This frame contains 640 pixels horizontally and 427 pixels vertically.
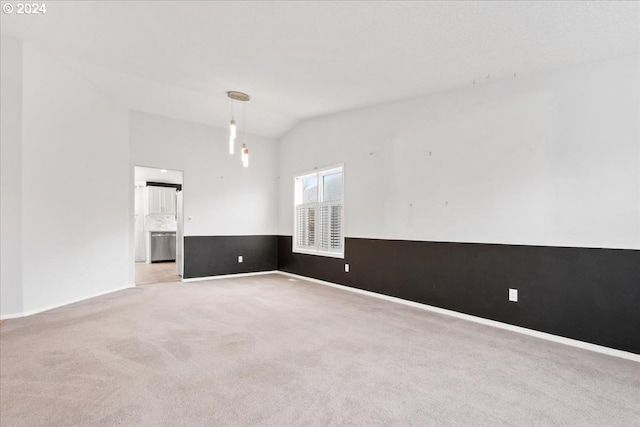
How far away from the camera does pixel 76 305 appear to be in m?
4.25

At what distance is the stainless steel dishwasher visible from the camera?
9133mm

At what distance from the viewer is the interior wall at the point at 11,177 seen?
3570 mm

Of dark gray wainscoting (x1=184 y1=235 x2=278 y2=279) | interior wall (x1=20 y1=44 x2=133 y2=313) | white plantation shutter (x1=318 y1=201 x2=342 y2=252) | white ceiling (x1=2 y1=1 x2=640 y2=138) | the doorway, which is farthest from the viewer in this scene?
the doorway

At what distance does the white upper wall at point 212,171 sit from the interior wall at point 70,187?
0.44 m

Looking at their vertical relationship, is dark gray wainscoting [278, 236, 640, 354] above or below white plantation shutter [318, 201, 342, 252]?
below

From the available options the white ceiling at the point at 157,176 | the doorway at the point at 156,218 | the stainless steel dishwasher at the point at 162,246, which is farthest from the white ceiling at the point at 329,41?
the stainless steel dishwasher at the point at 162,246

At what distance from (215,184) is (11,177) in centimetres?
309

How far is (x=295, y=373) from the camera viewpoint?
2.38 meters

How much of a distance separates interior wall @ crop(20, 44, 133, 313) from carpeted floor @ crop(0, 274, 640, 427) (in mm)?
703

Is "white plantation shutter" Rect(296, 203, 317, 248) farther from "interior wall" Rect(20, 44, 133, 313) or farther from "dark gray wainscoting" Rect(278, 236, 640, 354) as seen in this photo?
"interior wall" Rect(20, 44, 133, 313)

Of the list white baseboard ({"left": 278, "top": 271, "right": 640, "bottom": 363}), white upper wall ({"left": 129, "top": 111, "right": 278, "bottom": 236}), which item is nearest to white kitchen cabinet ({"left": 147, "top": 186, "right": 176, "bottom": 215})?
white upper wall ({"left": 129, "top": 111, "right": 278, "bottom": 236})

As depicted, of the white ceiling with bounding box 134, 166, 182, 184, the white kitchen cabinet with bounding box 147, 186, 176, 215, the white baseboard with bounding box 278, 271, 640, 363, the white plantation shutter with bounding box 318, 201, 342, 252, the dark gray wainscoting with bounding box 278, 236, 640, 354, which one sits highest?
the white ceiling with bounding box 134, 166, 182, 184

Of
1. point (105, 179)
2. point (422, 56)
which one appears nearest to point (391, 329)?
point (422, 56)

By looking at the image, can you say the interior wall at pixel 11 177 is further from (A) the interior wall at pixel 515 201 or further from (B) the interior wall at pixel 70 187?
(A) the interior wall at pixel 515 201
